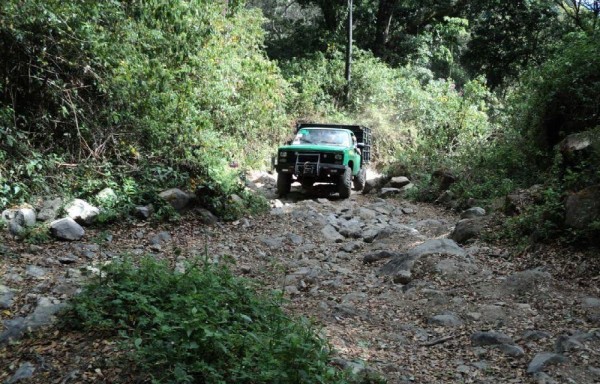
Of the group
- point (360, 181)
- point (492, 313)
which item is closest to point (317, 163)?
point (360, 181)

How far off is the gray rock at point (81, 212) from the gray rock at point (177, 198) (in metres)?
1.18

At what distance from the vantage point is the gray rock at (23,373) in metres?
3.44

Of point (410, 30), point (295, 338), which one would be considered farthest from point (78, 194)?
point (410, 30)

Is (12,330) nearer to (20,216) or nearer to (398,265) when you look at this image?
(20,216)

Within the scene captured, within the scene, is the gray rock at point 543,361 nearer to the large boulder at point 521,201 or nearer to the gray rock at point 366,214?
the large boulder at point 521,201

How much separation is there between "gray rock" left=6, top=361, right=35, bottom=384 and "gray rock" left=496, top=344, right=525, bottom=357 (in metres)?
3.61

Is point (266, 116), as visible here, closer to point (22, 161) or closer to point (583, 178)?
point (22, 161)

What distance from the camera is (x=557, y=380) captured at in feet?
12.8

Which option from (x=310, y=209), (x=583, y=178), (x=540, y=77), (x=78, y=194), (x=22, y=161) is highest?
(x=540, y=77)

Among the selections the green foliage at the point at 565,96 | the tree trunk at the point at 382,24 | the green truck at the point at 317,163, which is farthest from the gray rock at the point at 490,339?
the tree trunk at the point at 382,24

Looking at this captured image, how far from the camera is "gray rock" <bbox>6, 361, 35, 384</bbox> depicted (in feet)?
11.3

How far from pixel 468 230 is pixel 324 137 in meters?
5.90

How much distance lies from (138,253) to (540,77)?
895 centimetres

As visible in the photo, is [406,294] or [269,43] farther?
[269,43]
